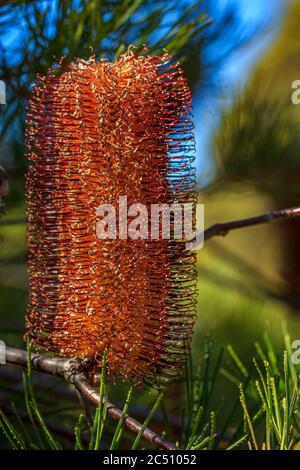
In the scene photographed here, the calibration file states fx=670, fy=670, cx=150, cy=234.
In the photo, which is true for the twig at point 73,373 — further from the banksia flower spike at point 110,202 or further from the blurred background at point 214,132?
the blurred background at point 214,132

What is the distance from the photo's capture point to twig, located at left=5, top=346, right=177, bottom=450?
30 cm

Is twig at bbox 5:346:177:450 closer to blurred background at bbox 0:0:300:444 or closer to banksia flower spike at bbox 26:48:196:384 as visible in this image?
banksia flower spike at bbox 26:48:196:384

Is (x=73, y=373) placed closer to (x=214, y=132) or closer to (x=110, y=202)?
(x=110, y=202)

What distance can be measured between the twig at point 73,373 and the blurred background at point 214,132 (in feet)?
0.45

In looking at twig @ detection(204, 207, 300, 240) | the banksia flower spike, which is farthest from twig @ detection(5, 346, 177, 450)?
twig @ detection(204, 207, 300, 240)

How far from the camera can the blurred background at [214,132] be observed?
0.44m

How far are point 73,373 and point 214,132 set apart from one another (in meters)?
0.56

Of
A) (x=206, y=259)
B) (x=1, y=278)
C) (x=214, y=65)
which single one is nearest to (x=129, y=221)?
(x=214, y=65)

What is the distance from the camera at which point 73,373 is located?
1.10ft

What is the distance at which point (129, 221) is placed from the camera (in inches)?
11.5

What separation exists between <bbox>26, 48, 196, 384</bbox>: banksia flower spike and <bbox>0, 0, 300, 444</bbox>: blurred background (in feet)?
0.16

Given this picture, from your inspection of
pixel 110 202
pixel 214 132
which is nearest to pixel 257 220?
pixel 110 202

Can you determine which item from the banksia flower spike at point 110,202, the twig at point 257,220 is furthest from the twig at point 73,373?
the twig at point 257,220

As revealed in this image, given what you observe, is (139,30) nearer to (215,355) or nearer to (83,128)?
(83,128)
